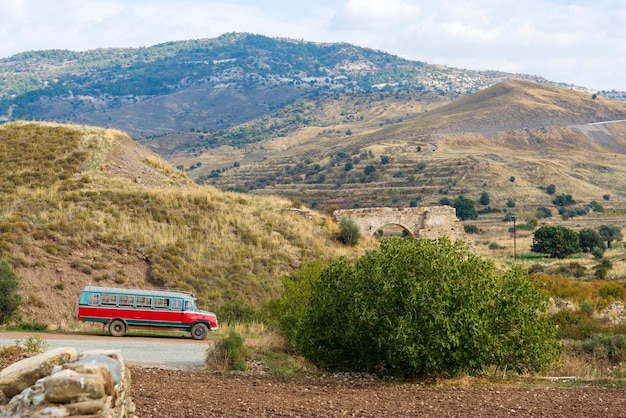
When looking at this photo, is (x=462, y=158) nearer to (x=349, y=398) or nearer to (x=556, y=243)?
(x=556, y=243)

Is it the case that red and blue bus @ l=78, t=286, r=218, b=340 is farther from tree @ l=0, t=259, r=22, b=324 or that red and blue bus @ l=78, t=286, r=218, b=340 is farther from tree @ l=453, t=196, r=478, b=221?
tree @ l=453, t=196, r=478, b=221

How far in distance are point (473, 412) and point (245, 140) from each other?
18127 cm

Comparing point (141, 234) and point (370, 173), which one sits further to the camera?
point (370, 173)

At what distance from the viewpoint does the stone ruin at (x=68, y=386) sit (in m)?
6.35

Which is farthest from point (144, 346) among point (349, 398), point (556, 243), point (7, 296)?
point (556, 243)

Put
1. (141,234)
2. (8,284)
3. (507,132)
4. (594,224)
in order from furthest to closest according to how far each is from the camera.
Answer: (507,132), (594,224), (141,234), (8,284)

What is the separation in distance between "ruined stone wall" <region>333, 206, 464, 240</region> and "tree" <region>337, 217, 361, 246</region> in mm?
2879

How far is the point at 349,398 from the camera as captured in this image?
419 inches

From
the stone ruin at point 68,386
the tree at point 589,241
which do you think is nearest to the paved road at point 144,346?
the stone ruin at point 68,386

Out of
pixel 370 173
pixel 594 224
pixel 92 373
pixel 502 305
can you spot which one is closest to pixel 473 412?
pixel 502 305

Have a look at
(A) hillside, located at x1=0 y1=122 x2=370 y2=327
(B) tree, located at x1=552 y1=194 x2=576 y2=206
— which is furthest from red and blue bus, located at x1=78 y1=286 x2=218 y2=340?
(B) tree, located at x1=552 y1=194 x2=576 y2=206

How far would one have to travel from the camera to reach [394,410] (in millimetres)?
9820

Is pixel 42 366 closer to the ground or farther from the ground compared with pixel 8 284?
farther from the ground

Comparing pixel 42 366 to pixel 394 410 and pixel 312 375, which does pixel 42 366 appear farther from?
pixel 312 375
